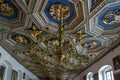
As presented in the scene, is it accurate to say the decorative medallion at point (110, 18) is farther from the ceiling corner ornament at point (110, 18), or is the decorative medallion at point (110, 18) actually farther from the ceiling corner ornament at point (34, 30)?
the ceiling corner ornament at point (34, 30)

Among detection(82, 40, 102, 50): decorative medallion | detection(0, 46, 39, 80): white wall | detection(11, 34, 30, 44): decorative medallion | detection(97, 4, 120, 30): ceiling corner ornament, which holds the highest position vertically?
detection(97, 4, 120, 30): ceiling corner ornament

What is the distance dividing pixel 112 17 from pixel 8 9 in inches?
163

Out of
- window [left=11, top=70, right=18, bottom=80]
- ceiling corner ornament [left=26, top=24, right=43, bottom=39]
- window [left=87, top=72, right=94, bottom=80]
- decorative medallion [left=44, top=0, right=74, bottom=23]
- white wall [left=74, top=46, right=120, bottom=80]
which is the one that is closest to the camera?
decorative medallion [left=44, top=0, right=74, bottom=23]

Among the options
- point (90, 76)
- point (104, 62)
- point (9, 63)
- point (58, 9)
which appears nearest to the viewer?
point (58, 9)

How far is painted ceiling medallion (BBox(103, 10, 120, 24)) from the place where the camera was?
589 centimetres

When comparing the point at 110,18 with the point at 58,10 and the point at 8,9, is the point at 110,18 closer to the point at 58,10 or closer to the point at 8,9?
the point at 58,10

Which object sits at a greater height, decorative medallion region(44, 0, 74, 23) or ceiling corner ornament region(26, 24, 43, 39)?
decorative medallion region(44, 0, 74, 23)

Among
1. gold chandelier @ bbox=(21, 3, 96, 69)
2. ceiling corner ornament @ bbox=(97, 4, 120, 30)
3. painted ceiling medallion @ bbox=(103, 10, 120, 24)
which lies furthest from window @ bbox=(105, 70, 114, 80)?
painted ceiling medallion @ bbox=(103, 10, 120, 24)

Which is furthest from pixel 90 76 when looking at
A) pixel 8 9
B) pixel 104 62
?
→ pixel 8 9

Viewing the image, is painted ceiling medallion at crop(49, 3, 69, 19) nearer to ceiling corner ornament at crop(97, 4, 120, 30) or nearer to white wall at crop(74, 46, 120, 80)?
ceiling corner ornament at crop(97, 4, 120, 30)

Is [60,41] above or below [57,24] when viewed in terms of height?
below

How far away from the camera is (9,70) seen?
10.4 m

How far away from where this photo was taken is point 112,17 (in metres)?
6.18

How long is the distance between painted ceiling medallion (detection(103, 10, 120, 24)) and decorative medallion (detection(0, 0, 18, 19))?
3592mm
